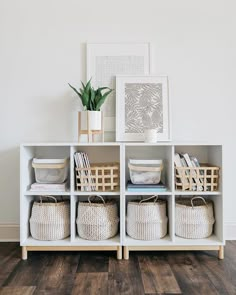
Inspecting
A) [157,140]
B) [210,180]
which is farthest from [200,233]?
[157,140]

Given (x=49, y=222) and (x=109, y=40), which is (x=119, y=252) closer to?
(x=49, y=222)

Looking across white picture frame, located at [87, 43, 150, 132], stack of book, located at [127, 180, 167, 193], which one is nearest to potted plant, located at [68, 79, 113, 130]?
white picture frame, located at [87, 43, 150, 132]

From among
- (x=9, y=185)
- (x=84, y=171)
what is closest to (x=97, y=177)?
(x=84, y=171)

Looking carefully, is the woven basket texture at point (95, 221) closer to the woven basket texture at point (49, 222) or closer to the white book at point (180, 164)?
the woven basket texture at point (49, 222)

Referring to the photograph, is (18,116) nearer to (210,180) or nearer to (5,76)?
(5,76)

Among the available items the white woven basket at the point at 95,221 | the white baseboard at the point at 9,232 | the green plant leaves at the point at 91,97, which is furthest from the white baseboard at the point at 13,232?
the green plant leaves at the point at 91,97

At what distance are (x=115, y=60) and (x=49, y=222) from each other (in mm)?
1274

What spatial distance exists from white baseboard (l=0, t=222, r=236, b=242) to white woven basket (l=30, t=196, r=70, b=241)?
36 centimetres

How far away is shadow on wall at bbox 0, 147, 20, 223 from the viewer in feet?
7.57

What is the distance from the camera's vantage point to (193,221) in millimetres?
1989

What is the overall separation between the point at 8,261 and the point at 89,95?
1.24 m

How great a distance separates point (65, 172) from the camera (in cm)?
208

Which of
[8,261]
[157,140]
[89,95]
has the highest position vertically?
[89,95]

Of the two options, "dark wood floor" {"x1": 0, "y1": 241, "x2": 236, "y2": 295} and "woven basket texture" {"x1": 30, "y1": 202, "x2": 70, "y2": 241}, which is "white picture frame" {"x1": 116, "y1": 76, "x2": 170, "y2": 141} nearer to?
"woven basket texture" {"x1": 30, "y1": 202, "x2": 70, "y2": 241}
